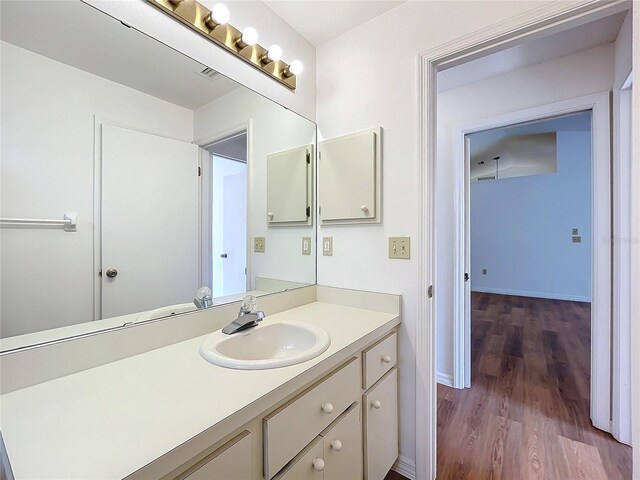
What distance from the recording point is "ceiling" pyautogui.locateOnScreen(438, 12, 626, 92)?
5.25ft

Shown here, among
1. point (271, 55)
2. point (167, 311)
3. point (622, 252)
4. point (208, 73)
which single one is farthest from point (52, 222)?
point (622, 252)

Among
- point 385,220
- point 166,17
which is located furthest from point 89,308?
point 385,220

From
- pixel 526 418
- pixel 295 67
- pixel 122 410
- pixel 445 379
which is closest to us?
pixel 122 410

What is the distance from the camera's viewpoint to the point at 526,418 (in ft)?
5.95

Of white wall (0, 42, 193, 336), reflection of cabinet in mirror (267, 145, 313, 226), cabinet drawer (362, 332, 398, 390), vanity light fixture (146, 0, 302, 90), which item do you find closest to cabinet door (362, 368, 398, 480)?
cabinet drawer (362, 332, 398, 390)

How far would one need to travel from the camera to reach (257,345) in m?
1.16

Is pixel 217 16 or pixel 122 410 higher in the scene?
pixel 217 16

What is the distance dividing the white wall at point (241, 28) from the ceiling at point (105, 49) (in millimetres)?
39

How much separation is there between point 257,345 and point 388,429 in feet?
2.34

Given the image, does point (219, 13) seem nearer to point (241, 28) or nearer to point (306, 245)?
point (241, 28)

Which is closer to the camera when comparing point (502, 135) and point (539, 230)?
point (502, 135)

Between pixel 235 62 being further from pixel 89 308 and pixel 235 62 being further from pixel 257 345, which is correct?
pixel 257 345

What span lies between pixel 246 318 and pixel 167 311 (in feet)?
0.94

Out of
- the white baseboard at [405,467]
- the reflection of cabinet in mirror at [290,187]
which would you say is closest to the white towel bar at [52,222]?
the reflection of cabinet in mirror at [290,187]
